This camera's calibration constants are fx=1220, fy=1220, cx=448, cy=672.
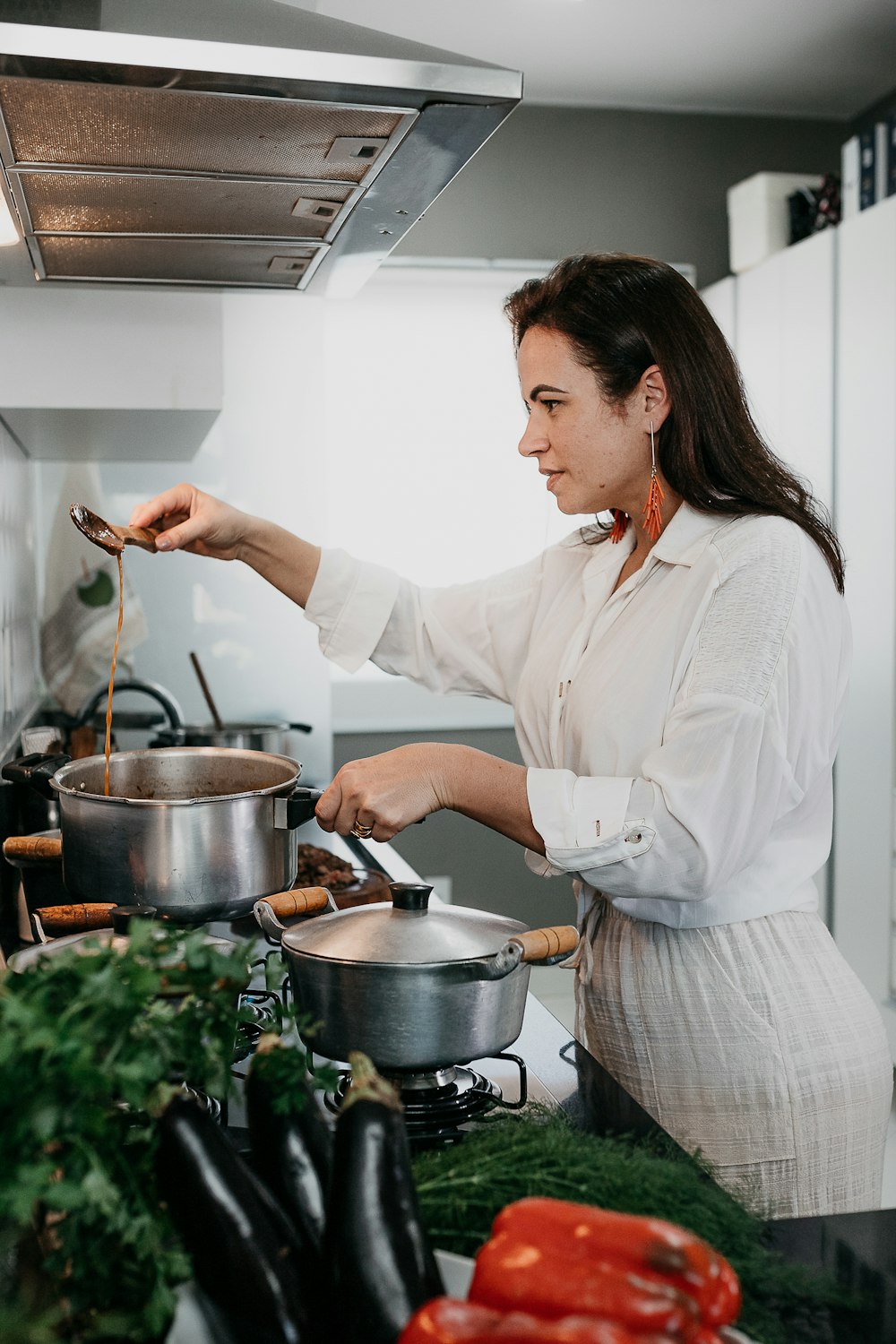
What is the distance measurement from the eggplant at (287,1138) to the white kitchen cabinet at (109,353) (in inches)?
58.7

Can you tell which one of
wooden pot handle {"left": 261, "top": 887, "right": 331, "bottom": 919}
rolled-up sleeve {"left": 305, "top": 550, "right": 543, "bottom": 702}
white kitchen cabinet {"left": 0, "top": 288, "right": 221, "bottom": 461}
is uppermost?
white kitchen cabinet {"left": 0, "top": 288, "right": 221, "bottom": 461}

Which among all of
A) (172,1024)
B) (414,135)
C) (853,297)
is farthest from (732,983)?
(853,297)

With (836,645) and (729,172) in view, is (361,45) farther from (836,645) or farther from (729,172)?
(729,172)

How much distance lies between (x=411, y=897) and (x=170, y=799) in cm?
46

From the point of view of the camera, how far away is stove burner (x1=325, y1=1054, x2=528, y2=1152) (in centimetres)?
99

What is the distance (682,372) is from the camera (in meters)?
1.47

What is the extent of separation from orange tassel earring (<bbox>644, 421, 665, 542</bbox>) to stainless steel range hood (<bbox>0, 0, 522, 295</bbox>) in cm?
42

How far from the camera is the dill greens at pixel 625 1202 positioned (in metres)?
0.73

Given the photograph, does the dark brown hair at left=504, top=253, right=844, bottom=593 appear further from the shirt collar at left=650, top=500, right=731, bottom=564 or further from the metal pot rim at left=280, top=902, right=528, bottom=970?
the metal pot rim at left=280, top=902, right=528, bottom=970

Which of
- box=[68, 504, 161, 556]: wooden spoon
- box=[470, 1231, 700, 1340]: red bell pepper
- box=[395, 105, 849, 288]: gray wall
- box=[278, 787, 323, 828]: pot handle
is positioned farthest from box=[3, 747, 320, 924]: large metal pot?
box=[395, 105, 849, 288]: gray wall

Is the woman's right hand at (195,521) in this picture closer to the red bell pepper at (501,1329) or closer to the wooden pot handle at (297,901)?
the wooden pot handle at (297,901)

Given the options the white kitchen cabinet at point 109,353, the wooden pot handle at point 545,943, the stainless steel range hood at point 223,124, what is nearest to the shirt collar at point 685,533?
the stainless steel range hood at point 223,124

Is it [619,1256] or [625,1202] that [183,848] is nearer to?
[625,1202]

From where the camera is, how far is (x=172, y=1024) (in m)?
0.69
